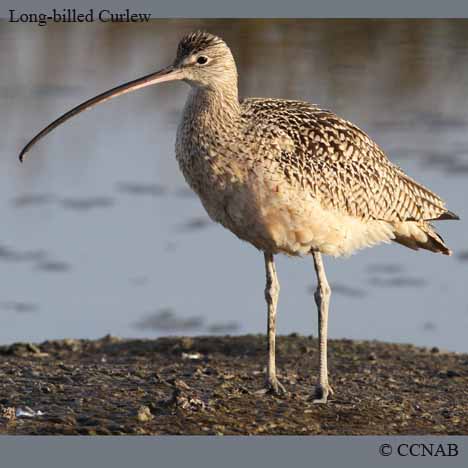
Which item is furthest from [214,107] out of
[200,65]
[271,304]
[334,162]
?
[271,304]

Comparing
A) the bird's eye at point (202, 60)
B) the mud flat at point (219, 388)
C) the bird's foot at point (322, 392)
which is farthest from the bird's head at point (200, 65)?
the bird's foot at point (322, 392)

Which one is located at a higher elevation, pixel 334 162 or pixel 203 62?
pixel 203 62

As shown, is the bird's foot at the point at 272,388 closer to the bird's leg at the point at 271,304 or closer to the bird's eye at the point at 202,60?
the bird's leg at the point at 271,304

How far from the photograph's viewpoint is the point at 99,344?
980cm

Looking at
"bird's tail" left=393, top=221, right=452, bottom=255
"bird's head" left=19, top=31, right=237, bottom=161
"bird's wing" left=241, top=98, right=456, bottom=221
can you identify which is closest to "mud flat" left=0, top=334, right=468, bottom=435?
"bird's tail" left=393, top=221, right=452, bottom=255

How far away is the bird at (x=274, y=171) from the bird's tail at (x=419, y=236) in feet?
0.59

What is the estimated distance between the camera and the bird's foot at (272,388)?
27.6ft

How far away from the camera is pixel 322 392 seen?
838 cm

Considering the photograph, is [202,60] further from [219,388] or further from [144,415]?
[144,415]

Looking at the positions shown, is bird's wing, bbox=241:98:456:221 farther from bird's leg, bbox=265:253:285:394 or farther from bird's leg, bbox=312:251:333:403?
bird's leg, bbox=265:253:285:394

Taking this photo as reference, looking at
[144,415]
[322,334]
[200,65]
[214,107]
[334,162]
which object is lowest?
[144,415]

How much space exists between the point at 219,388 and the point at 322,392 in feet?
1.84

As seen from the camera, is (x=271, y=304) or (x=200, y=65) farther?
(x=271, y=304)

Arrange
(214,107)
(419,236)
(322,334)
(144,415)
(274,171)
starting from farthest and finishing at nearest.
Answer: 1. (419,236)
2. (322,334)
3. (214,107)
4. (274,171)
5. (144,415)
